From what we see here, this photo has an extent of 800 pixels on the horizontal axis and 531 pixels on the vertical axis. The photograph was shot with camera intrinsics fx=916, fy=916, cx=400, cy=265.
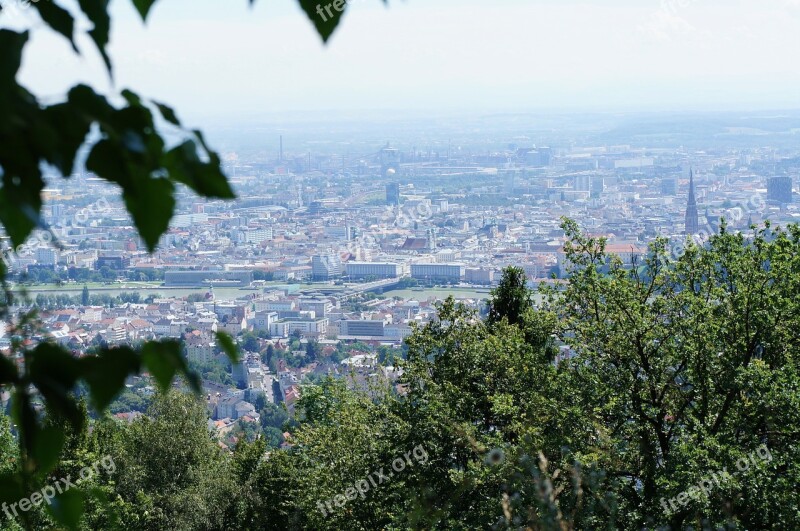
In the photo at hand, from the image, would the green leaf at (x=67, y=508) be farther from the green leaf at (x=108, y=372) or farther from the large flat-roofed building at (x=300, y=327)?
the large flat-roofed building at (x=300, y=327)

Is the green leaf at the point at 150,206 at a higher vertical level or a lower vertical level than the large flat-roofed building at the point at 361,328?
higher

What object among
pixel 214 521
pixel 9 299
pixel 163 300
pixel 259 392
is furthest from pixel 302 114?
pixel 9 299

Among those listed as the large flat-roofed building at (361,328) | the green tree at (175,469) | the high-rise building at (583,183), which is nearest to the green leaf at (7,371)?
the green tree at (175,469)

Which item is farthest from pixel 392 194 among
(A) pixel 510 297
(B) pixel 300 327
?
(A) pixel 510 297

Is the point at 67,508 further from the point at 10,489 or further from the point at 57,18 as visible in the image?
the point at 57,18

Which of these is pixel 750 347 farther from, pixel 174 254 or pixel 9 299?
pixel 174 254

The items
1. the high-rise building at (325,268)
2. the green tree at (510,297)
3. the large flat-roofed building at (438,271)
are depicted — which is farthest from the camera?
the high-rise building at (325,268)

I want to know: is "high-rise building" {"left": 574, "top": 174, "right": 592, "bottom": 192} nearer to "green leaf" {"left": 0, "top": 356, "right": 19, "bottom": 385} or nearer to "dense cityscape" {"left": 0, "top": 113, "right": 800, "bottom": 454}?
"dense cityscape" {"left": 0, "top": 113, "right": 800, "bottom": 454}

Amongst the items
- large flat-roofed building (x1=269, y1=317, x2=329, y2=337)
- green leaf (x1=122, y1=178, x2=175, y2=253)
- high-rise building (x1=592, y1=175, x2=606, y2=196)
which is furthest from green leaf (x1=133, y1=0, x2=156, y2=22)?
high-rise building (x1=592, y1=175, x2=606, y2=196)
